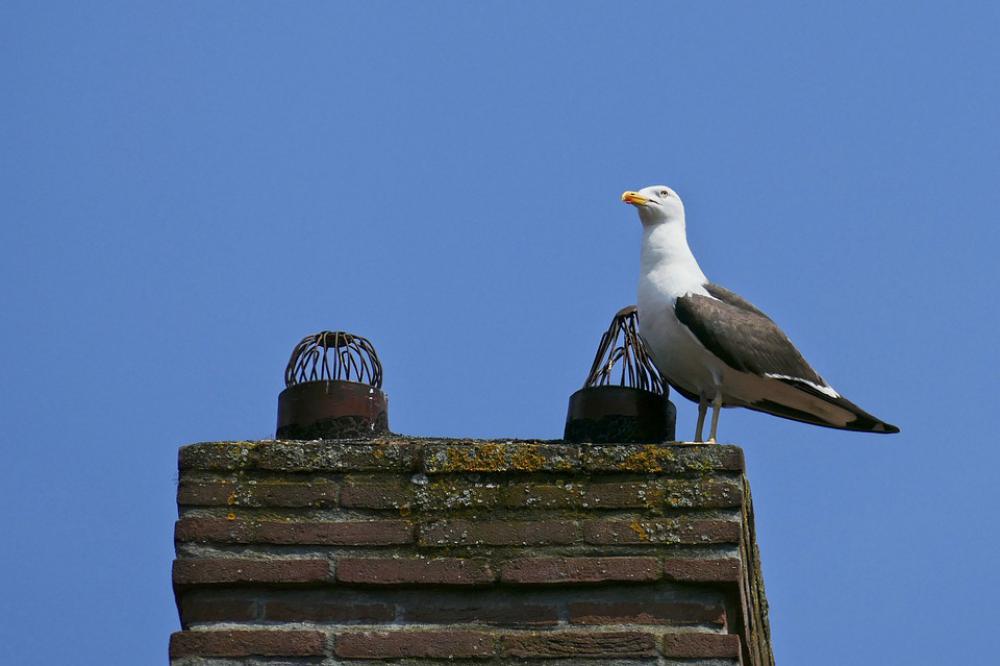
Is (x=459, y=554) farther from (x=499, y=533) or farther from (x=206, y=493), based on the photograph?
(x=206, y=493)

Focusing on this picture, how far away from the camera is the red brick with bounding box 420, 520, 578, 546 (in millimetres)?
5180

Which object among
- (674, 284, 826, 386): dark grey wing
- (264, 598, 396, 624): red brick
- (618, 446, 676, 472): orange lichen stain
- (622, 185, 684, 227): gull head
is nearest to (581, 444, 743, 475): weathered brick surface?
(618, 446, 676, 472): orange lichen stain

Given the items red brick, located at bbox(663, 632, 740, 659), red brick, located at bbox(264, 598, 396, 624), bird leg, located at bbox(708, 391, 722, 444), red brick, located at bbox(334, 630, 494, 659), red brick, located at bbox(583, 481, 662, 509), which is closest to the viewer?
red brick, located at bbox(663, 632, 740, 659)

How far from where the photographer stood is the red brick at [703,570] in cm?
503

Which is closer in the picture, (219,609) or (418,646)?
(418,646)

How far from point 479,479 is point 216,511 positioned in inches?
34.8

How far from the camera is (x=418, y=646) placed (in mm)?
5020

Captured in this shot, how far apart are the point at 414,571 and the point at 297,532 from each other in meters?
0.42

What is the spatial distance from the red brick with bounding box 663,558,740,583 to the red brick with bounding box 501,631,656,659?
236 mm

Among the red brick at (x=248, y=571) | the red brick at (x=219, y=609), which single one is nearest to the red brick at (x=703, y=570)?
the red brick at (x=248, y=571)

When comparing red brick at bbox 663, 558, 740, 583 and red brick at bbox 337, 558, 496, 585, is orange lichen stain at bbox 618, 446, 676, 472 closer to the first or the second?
red brick at bbox 663, 558, 740, 583

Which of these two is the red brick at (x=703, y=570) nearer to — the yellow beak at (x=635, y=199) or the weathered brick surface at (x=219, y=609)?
the weathered brick surface at (x=219, y=609)

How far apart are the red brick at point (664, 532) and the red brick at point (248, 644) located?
3.09ft

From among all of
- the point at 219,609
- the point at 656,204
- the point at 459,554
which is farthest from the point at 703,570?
the point at 656,204
